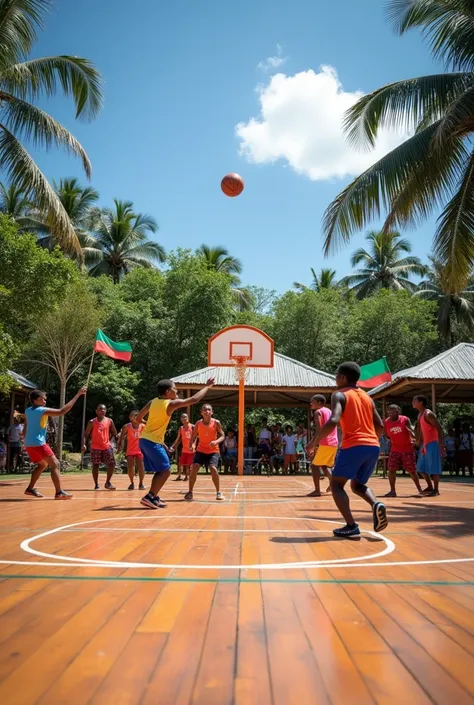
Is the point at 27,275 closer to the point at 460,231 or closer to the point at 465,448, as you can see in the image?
the point at 460,231

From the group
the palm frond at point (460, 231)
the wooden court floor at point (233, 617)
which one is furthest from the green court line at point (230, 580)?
the palm frond at point (460, 231)

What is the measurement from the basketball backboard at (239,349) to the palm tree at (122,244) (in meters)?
21.5

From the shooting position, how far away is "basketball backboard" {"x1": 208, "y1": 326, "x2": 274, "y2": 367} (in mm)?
22047

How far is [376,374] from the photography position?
2283 centimetres

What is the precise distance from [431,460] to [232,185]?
8.05 meters

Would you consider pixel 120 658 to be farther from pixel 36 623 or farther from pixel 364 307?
pixel 364 307

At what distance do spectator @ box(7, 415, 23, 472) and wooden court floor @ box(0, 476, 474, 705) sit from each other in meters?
14.8

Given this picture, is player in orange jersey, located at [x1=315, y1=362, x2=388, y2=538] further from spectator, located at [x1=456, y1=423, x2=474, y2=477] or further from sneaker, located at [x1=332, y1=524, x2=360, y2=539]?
spectator, located at [x1=456, y1=423, x2=474, y2=477]

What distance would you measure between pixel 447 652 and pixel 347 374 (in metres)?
3.97

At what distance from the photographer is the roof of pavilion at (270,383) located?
2445 cm

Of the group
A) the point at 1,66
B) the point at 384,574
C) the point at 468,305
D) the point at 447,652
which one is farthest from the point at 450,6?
the point at 468,305

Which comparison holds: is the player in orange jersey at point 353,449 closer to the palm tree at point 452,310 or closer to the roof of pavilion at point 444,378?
the roof of pavilion at point 444,378

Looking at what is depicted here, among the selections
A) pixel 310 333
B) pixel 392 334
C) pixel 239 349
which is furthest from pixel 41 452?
pixel 392 334

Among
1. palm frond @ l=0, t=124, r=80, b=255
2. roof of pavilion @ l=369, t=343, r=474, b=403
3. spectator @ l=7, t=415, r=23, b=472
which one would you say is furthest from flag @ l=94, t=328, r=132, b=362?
roof of pavilion @ l=369, t=343, r=474, b=403
